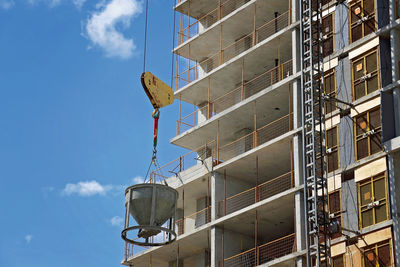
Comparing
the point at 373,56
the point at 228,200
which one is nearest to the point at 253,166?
the point at 228,200

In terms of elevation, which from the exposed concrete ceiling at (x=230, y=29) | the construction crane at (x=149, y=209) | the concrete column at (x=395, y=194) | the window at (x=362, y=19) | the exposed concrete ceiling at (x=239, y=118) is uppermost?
the exposed concrete ceiling at (x=230, y=29)

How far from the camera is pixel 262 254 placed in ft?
186

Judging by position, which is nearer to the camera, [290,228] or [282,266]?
[282,266]

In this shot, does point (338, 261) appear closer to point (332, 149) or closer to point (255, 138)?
point (332, 149)

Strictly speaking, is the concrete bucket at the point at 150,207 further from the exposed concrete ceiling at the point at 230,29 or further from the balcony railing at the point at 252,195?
the exposed concrete ceiling at the point at 230,29

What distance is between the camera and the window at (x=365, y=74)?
161ft

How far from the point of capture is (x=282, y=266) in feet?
165

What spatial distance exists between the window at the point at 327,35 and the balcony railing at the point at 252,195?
7977 mm

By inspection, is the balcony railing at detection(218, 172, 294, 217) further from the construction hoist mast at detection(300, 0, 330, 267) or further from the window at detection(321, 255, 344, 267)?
the window at detection(321, 255, 344, 267)

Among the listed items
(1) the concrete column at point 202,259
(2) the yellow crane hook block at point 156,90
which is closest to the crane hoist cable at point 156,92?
(2) the yellow crane hook block at point 156,90

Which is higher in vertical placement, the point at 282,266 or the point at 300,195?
the point at 300,195

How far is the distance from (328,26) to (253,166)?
31.2ft

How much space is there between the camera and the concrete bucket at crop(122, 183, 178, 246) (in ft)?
117

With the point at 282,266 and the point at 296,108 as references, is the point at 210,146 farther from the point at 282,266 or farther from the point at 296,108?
the point at 282,266
